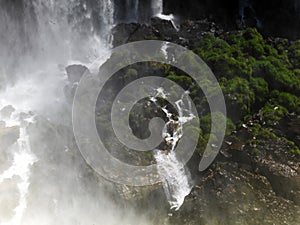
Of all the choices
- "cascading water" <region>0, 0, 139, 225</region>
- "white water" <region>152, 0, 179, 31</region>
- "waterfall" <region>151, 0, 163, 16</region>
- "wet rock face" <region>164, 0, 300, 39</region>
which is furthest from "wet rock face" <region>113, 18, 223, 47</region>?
"cascading water" <region>0, 0, 139, 225</region>

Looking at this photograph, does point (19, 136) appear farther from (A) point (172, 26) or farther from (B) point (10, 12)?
(A) point (172, 26)

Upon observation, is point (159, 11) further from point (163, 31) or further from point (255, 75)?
point (255, 75)

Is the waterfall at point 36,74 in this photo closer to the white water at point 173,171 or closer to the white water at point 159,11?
the white water at point 159,11

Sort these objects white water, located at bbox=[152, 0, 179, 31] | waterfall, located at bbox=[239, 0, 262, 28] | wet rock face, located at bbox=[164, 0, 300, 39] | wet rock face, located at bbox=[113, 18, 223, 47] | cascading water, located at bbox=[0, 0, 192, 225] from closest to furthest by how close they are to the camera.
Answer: cascading water, located at bbox=[0, 0, 192, 225] → wet rock face, located at bbox=[113, 18, 223, 47] → white water, located at bbox=[152, 0, 179, 31] → wet rock face, located at bbox=[164, 0, 300, 39] → waterfall, located at bbox=[239, 0, 262, 28]

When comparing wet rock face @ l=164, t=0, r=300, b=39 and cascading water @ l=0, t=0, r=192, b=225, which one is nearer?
cascading water @ l=0, t=0, r=192, b=225

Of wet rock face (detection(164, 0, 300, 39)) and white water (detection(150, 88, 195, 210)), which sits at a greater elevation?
wet rock face (detection(164, 0, 300, 39))

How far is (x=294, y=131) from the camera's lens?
23688 millimetres

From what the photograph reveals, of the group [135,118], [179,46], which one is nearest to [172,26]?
[179,46]

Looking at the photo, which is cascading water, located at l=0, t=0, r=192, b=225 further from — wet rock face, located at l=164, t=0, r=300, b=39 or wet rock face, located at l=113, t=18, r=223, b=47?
wet rock face, located at l=164, t=0, r=300, b=39

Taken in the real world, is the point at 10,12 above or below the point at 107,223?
above

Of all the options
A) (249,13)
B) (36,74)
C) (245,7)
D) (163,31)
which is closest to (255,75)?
(163,31)

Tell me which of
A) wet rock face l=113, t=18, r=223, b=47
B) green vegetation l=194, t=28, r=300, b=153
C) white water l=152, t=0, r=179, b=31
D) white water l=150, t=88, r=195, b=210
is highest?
white water l=152, t=0, r=179, b=31

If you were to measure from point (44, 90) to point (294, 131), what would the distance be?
16.4 m

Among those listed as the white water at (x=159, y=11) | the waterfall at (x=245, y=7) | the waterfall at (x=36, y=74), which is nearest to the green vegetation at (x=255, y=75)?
the waterfall at (x=245, y=7)
